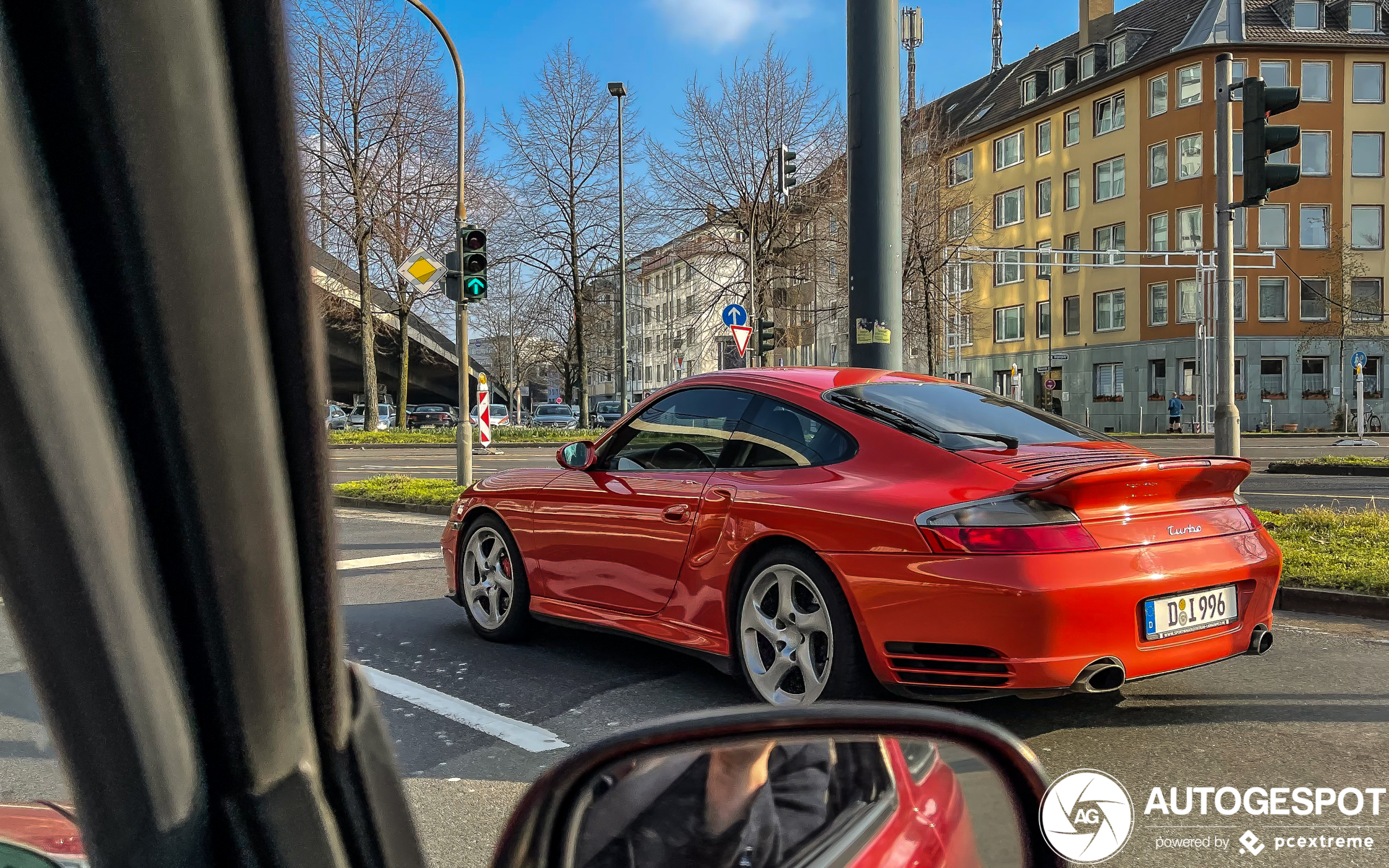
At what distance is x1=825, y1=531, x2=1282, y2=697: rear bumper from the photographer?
11.6 ft

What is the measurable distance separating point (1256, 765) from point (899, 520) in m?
1.48

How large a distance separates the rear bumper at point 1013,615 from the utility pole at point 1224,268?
7.74m

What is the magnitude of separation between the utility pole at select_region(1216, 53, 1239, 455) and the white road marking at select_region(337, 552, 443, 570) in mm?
7729

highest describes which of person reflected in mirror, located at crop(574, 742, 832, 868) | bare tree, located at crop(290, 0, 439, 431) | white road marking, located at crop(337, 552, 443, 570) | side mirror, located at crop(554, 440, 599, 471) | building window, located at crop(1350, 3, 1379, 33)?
building window, located at crop(1350, 3, 1379, 33)

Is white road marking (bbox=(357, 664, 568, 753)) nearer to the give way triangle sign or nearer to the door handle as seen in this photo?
the door handle

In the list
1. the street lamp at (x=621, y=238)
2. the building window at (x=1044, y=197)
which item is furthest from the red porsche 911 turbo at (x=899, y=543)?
the building window at (x=1044, y=197)

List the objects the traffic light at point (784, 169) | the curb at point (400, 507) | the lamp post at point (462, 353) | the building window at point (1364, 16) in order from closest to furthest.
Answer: the curb at point (400, 507), the lamp post at point (462, 353), the traffic light at point (784, 169), the building window at point (1364, 16)

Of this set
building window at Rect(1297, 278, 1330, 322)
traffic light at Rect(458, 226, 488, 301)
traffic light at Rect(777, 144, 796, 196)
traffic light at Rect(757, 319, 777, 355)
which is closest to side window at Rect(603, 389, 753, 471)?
traffic light at Rect(458, 226, 488, 301)

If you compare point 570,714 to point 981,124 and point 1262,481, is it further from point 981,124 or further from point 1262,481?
point 981,124

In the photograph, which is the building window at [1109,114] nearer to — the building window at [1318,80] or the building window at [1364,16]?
the building window at [1318,80]

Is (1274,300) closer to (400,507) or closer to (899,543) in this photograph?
(400,507)

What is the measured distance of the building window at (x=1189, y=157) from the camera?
145ft

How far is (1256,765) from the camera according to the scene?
3703 mm

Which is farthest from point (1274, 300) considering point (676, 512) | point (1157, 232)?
point (676, 512)
